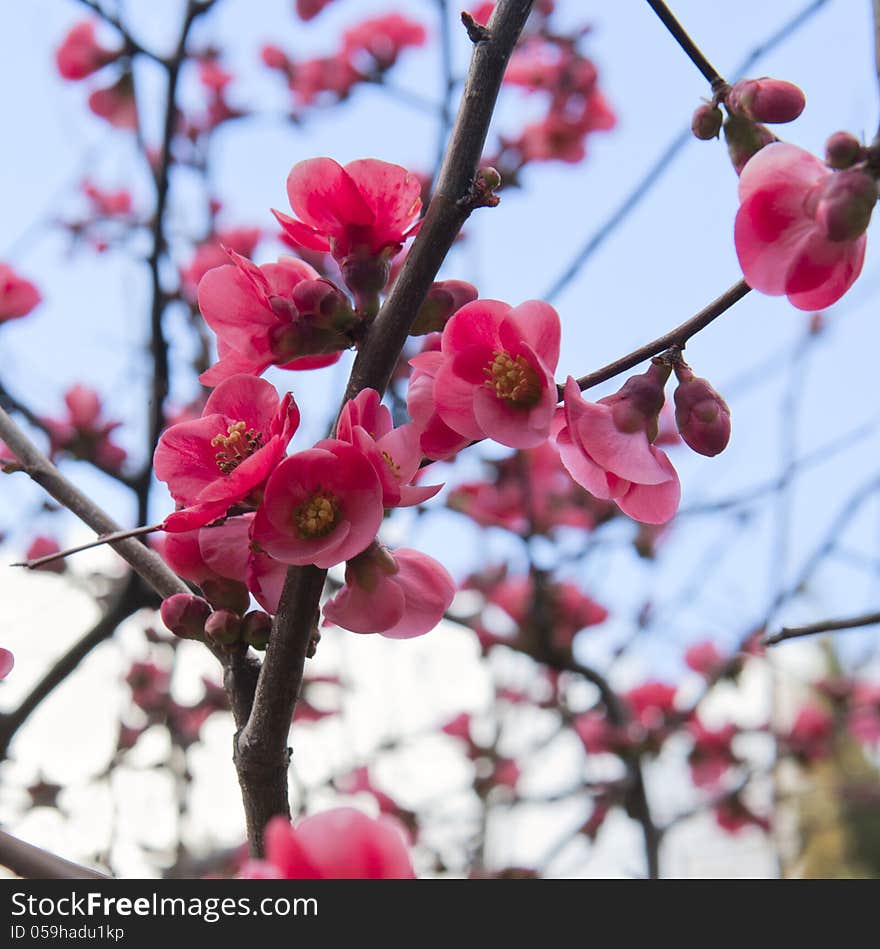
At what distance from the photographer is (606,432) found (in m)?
0.75

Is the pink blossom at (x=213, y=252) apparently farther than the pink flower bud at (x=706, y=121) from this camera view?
Yes

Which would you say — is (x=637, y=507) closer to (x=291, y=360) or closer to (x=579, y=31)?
(x=291, y=360)

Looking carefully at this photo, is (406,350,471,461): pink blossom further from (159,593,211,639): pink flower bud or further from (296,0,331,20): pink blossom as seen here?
(296,0,331,20): pink blossom

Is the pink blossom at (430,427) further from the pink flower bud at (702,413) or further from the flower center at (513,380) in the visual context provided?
the pink flower bud at (702,413)

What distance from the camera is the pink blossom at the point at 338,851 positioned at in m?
0.45

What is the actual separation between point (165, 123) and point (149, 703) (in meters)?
1.86

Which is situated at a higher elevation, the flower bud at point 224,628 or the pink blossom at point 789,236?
the pink blossom at point 789,236

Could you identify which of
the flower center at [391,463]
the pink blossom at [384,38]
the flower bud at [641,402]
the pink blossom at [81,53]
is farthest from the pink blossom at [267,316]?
the pink blossom at [384,38]

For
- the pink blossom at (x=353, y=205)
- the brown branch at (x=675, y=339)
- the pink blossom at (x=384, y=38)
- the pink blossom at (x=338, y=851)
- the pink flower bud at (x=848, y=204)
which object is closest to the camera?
the pink blossom at (x=338, y=851)

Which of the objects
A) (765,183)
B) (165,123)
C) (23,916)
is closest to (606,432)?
(765,183)

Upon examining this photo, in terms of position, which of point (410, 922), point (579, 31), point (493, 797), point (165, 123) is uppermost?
point (579, 31)

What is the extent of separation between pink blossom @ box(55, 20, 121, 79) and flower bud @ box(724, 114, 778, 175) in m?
2.33

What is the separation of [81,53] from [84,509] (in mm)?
2170

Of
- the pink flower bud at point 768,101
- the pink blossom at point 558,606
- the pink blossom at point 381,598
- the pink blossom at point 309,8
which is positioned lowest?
the pink blossom at point 381,598
